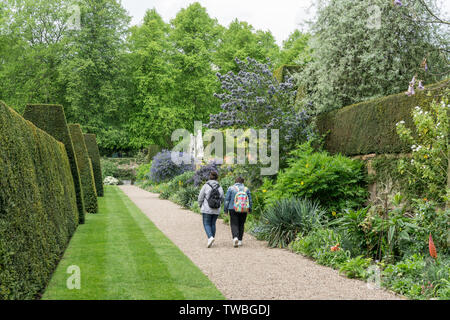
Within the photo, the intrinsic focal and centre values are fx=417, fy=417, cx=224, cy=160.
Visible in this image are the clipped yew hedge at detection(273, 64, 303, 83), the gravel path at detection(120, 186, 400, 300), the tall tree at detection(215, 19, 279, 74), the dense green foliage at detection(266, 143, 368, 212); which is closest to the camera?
the gravel path at detection(120, 186, 400, 300)

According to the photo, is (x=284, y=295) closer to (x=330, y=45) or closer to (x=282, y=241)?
(x=282, y=241)

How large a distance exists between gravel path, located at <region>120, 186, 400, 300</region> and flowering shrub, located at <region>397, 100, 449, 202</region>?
2.55 meters

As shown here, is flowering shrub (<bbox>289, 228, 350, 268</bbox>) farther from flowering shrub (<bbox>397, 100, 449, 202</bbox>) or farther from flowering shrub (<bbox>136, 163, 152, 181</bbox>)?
flowering shrub (<bbox>136, 163, 152, 181</bbox>)

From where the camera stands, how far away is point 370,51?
10.9m

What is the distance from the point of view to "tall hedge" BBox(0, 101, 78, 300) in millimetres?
4074

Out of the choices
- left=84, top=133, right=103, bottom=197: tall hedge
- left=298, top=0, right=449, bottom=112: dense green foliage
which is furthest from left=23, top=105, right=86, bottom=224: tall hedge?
left=84, top=133, right=103, bottom=197: tall hedge

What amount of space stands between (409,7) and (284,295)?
8.30 meters

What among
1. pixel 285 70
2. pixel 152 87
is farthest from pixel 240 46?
pixel 285 70

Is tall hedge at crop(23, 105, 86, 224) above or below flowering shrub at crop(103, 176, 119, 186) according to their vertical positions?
above

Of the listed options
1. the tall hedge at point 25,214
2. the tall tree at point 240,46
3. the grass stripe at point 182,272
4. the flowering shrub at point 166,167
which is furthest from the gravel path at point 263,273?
the tall tree at point 240,46

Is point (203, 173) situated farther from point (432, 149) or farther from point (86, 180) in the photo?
point (432, 149)

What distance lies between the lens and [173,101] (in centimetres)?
3494

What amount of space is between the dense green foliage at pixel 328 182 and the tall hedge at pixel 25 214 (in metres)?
4.76

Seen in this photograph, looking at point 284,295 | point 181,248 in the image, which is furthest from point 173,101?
point 284,295
